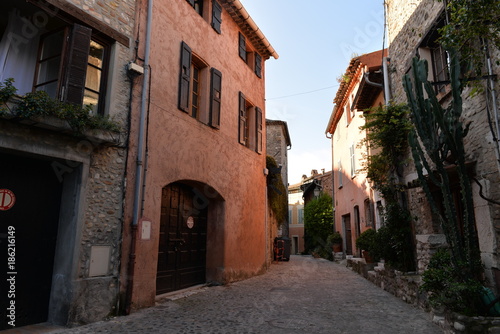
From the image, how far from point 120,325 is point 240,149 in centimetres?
600

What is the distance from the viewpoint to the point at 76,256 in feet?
15.2

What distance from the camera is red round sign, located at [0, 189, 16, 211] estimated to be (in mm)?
4328

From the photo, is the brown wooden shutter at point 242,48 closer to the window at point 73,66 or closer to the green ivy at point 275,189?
the green ivy at point 275,189

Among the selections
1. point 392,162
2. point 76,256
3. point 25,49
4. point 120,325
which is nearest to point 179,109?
point 25,49

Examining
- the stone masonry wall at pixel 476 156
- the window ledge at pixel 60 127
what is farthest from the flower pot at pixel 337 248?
the window ledge at pixel 60 127

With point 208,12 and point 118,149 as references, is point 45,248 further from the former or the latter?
point 208,12

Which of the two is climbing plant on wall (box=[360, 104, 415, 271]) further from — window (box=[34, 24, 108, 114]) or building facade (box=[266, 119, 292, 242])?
building facade (box=[266, 119, 292, 242])

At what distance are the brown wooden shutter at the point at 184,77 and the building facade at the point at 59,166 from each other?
65.0 inches

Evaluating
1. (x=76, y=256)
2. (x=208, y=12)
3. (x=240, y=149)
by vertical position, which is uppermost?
(x=208, y=12)

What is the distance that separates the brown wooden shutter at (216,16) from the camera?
880cm

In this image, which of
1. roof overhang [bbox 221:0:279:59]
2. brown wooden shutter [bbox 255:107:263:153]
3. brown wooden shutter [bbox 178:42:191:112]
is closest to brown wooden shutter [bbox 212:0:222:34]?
roof overhang [bbox 221:0:279:59]

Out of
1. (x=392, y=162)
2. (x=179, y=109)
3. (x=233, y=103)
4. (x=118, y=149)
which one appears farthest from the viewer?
(x=233, y=103)

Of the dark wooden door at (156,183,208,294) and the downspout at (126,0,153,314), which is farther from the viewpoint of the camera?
the dark wooden door at (156,183,208,294)

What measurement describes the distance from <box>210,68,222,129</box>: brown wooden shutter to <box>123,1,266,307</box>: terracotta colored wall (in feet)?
0.72
